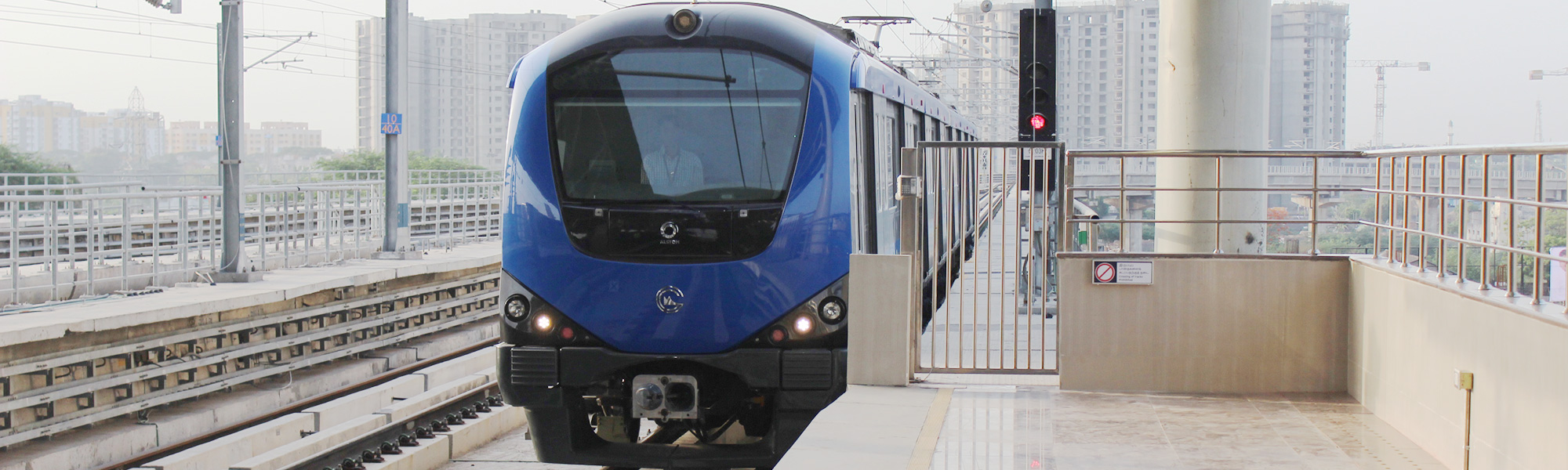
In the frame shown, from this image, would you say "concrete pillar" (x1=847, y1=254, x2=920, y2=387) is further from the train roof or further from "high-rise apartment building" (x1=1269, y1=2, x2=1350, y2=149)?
"high-rise apartment building" (x1=1269, y1=2, x2=1350, y2=149)

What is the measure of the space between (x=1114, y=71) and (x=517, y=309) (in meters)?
38.0

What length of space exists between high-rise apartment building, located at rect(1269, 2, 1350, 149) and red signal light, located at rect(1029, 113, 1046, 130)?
18511 mm

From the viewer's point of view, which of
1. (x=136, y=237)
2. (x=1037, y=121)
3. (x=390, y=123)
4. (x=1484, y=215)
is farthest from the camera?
(x=136, y=237)

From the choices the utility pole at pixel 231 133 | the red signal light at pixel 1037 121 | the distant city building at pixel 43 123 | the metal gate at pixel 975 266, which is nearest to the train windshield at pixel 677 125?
the metal gate at pixel 975 266

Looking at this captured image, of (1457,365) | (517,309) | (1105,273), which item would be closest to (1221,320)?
(1105,273)

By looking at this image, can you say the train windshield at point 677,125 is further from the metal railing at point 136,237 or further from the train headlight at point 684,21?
the metal railing at point 136,237

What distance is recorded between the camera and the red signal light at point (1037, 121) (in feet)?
37.5

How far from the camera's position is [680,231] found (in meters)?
7.62

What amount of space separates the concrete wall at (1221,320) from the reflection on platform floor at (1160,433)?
0.17m

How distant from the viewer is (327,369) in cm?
1413

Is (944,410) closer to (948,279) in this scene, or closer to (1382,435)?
(948,279)

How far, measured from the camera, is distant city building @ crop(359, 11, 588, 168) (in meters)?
55.8

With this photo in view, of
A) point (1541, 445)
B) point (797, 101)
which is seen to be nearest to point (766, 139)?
point (797, 101)

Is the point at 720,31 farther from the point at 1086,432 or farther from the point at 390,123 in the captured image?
the point at 390,123
